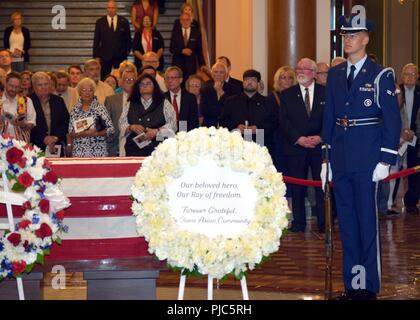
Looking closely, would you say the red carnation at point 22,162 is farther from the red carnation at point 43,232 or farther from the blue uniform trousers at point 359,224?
the blue uniform trousers at point 359,224

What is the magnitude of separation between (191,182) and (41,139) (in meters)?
6.19

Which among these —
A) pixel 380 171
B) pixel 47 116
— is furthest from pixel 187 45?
pixel 380 171

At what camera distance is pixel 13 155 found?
685 cm

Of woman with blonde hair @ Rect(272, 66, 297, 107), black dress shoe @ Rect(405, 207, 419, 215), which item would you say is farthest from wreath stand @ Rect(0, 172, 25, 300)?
black dress shoe @ Rect(405, 207, 419, 215)

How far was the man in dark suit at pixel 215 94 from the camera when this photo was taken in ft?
42.9

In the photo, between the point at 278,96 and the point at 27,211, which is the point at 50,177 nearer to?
the point at 27,211

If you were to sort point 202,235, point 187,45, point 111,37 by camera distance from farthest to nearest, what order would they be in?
1. point 187,45
2. point 111,37
3. point 202,235

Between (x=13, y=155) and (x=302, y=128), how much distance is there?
568 centimetres

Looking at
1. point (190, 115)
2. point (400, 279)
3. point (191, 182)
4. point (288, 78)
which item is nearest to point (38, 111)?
point (190, 115)

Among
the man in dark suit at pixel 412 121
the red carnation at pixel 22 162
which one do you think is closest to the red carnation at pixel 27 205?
the red carnation at pixel 22 162

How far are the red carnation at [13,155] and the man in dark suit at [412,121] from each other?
7927 millimetres

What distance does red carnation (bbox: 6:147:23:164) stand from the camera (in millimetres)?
6840

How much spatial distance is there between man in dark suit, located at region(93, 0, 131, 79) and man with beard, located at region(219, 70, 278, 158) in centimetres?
450

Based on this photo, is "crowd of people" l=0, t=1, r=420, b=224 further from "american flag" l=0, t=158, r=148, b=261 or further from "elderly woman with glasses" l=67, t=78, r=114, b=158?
"american flag" l=0, t=158, r=148, b=261
